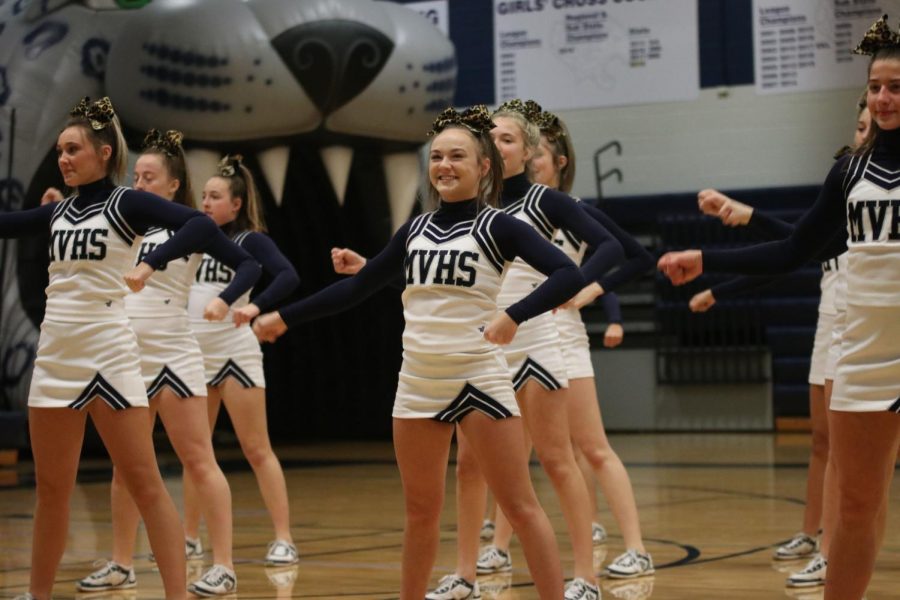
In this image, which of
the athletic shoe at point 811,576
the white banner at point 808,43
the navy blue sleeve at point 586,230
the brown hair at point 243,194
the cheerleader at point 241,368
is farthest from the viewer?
the white banner at point 808,43

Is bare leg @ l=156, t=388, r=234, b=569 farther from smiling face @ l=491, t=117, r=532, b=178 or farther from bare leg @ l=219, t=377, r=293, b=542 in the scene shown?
smiling face @ l=491, t=117, r=532, b=178

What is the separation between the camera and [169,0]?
7.93 meters

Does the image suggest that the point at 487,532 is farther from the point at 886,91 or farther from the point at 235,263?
the point at 886,91

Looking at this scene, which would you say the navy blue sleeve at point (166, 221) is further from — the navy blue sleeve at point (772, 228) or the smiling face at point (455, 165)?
the navy blue sleeve at point (772, 228)

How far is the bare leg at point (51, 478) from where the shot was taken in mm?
3934

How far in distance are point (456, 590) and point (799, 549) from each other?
1580 mm

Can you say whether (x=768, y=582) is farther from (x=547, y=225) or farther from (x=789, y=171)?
(x=789, y=171)

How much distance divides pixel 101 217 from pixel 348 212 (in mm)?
5474

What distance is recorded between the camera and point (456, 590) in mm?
4508

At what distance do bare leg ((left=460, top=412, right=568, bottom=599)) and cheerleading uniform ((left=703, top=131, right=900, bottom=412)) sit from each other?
80 centimetres

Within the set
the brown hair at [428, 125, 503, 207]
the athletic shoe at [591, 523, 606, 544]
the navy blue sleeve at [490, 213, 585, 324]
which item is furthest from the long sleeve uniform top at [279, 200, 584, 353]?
the athletic shoe at [591, 523, 606, 544]

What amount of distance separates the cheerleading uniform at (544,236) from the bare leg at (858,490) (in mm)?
1338

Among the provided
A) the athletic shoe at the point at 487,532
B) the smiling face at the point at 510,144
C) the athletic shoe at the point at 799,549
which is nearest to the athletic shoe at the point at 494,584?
the athletic shoe at the point at 487,532

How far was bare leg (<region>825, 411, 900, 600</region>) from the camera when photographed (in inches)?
121
